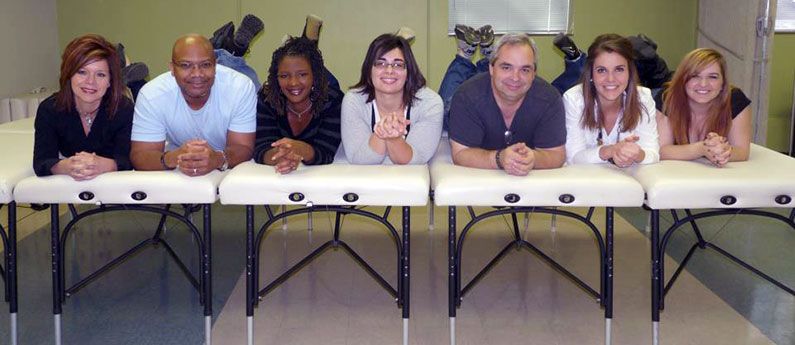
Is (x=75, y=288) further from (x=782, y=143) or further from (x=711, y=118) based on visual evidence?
(x=782, y=143)

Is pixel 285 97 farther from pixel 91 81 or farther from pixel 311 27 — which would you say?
pixel 311 27

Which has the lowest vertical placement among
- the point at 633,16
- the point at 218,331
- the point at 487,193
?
the point at 218,331

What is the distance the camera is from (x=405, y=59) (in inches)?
110

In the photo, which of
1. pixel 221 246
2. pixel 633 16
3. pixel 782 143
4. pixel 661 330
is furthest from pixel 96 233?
pixel 782 143

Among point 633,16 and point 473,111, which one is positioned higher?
point 633,16

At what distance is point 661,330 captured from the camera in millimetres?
2693

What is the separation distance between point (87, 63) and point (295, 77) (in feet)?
2.26

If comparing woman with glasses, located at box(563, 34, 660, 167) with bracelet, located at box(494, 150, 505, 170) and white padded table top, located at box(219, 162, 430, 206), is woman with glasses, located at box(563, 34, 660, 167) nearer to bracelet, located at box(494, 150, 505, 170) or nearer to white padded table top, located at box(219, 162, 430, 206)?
bracelet, located at box(494, 150, 505, 170)

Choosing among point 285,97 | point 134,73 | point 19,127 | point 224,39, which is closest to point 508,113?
point 285,97

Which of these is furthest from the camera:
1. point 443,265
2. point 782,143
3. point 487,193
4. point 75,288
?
point 782,143

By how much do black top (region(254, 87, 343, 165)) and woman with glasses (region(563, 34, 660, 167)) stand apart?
82 centimetres

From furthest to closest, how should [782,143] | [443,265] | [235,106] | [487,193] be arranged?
[782,143]
[443,265]
[235,106]
[487,193]

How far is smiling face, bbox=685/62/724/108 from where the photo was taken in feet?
9.44

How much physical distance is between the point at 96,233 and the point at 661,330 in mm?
2661
